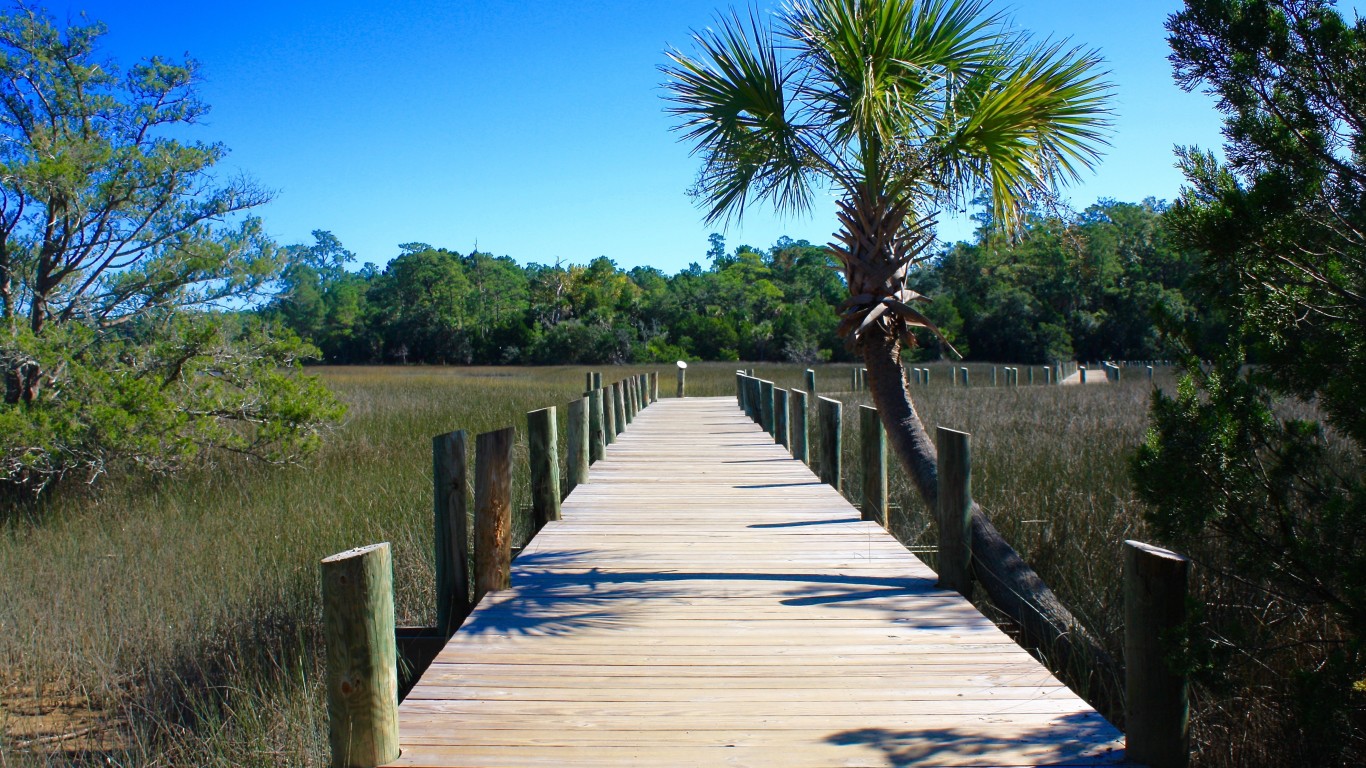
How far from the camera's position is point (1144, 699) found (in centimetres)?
249

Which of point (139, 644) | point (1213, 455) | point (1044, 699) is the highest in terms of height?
point (1213, 455)

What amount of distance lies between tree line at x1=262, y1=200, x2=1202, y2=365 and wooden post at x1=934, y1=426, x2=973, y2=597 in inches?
1476

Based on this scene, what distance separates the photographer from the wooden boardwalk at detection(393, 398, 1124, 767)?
2598mm

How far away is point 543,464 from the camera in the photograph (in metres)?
5.76

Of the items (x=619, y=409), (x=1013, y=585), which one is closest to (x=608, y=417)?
(x=619, y=409)

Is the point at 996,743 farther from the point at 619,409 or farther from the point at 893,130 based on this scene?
the point at 619,409

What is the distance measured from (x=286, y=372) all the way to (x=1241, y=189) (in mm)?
9944

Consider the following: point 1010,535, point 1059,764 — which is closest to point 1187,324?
point 1059,764

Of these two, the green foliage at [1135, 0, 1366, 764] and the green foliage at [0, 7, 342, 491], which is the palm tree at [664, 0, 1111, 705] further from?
the green foliage at [0, 7, 342, 491]

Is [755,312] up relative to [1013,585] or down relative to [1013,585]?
up

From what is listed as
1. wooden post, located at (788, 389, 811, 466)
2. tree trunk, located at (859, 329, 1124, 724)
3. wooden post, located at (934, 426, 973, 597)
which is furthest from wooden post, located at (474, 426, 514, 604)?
wooden post, located at (788, 389, 811, 466)

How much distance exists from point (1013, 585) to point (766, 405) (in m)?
7.93

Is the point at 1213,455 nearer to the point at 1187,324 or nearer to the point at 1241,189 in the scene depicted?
the point at 1187,324

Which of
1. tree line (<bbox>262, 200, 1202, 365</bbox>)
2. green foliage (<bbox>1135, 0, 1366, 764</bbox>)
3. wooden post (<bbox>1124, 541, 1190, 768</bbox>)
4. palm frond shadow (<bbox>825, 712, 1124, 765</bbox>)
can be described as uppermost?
tree line (<bbox>262, 200, 1202, 365</bbox>)
